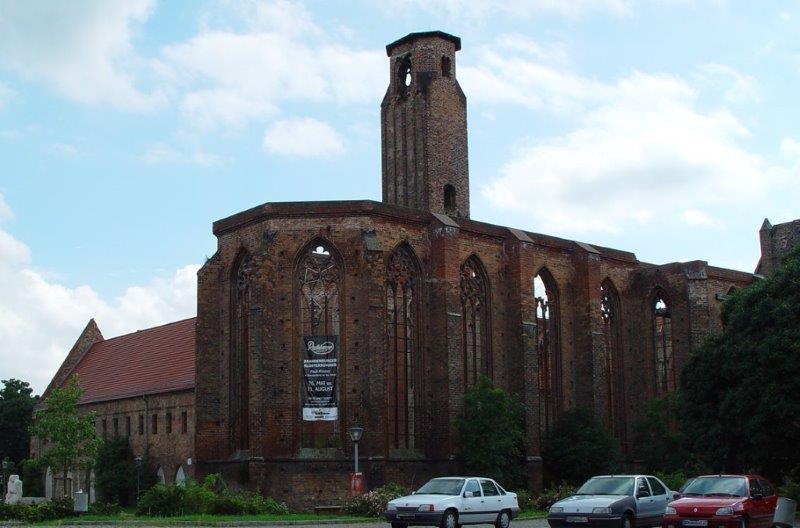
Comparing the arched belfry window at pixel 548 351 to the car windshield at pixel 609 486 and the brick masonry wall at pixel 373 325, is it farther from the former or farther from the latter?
the car windshield at pixel 609 486

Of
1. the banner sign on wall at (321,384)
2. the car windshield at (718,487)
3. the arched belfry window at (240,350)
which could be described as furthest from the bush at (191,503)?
the car windshield at (718,487)

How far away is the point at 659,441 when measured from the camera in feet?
151

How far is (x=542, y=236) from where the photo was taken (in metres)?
45.9

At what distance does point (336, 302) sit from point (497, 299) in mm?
7649

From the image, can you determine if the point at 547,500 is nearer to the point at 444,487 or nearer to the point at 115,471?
the point at 444,487

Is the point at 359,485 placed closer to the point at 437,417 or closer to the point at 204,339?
the point at 437,417

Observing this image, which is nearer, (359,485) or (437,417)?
(359,485)

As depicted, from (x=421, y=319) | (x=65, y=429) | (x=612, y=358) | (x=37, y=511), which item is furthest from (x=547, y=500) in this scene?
(x=65, y=429)

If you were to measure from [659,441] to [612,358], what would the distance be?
4513 millimetres

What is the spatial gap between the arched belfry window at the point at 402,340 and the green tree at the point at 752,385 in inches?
406

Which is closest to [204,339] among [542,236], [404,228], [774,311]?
[404,228]

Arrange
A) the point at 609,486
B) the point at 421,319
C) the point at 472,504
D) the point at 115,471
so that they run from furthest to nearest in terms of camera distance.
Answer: the point at 115,471, the point at 421,319, the point at 472,504, the point at 609,486

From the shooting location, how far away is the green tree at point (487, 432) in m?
38.3

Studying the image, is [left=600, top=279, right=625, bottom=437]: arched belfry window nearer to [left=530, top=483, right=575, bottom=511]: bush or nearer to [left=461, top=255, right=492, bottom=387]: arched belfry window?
[left=461, top=255, right=492, bottom=387]: arched belfry window
